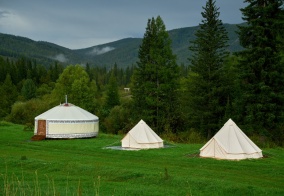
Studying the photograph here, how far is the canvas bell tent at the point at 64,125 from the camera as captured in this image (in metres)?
26.9

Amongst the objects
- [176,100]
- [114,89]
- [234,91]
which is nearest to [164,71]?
[176,100]

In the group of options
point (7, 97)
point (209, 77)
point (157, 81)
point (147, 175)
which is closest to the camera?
point (147, 175)

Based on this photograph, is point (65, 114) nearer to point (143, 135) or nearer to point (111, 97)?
point (143, 135)

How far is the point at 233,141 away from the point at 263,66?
973 centimetres

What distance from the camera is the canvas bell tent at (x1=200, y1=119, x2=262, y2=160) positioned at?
53.9 ft

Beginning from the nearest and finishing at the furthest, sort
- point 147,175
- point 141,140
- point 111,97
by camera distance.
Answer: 1. point 147,175
2. point 141,140
3. point 111,97

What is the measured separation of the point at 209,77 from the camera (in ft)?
101

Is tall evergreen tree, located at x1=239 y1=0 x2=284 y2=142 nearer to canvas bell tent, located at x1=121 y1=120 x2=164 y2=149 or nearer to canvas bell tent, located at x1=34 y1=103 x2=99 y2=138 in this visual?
canvas bell tent, located at x1=121 y1=120 x2=164 y2=149

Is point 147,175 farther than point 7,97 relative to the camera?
No

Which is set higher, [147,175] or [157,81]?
[157,81]

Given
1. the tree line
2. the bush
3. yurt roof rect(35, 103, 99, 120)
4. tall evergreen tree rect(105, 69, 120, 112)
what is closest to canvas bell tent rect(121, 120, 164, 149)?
the tree line

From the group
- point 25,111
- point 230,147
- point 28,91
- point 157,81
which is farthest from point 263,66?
point 28,91

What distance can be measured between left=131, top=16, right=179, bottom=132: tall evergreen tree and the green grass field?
13.9m

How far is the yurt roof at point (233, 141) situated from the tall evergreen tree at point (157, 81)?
15089mm
